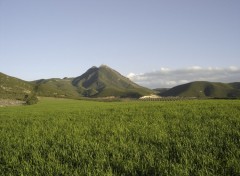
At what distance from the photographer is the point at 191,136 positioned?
10242 millimetres

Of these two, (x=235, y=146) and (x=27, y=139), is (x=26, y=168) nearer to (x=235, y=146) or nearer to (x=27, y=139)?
(x=27, y=139)

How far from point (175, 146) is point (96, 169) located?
2.96 metres

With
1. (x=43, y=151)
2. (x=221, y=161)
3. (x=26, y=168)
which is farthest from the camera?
(x=43, y=151)

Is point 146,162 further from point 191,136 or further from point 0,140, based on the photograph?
point 0,140

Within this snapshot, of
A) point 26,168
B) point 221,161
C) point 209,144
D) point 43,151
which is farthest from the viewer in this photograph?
point 43,151

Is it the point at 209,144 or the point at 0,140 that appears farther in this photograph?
the point at 0,140

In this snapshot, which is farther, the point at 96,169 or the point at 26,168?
the point at 26,168

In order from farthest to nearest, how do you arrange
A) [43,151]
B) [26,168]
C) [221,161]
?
[43,151] → [26,168] → [221,161]

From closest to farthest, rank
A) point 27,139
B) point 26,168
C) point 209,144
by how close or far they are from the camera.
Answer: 1. point 26,168
2. point 209,144
3. point 27,139

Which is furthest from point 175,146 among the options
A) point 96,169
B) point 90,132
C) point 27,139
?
point 27,139

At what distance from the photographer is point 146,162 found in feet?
24.2

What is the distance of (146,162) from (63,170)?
88.1 inches

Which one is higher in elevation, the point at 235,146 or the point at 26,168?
the point at 235,146

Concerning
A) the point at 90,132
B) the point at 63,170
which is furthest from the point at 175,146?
the point at 90,132
